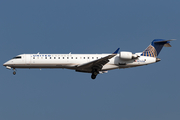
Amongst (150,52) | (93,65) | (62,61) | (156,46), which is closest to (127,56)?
(150,52)

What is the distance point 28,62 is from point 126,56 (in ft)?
38.0

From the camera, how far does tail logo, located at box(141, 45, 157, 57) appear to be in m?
37.2

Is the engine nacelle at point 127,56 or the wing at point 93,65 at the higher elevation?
the engine nacelle at point 127,56

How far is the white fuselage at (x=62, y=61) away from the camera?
115 ft

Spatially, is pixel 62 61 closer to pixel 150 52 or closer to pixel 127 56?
pixel 127 56

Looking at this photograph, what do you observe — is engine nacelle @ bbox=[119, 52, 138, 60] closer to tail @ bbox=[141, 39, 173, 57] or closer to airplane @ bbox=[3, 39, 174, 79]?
airplane @ bbox=[3, 39, 174, 79]

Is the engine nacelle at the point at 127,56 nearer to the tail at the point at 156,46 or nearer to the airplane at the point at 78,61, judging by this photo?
the airplane at the point at 78,61

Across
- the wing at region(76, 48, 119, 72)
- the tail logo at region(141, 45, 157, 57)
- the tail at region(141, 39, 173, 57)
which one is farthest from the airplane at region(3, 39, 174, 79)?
the tail at region(141, 39, 173, 57)

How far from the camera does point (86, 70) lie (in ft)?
118

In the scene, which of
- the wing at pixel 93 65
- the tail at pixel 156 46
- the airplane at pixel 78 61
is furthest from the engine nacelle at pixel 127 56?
the tail at pixel 156 46

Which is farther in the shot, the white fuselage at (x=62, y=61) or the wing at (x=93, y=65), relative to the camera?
the white fuselage at (x=62, y=61)

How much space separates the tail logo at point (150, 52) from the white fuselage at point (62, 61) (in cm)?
128

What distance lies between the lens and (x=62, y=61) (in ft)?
116

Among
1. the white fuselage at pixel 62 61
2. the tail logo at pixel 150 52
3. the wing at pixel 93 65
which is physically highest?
the tail logo at pixel 150 52
